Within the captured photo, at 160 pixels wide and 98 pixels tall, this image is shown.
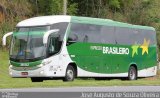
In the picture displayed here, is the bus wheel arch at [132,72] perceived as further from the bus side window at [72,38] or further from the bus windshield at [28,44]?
the bus windshield at [28,44]

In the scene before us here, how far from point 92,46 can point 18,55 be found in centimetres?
433

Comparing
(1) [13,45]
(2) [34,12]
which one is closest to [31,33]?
(1) [13,45]

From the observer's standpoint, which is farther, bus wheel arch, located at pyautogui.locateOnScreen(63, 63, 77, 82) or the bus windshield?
bus wheel arch, located at pyautogui.locateOnScreen(63, 63, 77, 82)

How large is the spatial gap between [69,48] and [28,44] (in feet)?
7.07

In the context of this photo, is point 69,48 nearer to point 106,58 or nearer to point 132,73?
point 106,58

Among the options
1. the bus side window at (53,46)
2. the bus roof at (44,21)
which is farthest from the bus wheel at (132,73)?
the bus side window at (53,46)

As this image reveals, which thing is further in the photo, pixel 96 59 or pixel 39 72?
pixel 96 59

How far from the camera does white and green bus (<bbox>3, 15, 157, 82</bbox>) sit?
94.5 feet

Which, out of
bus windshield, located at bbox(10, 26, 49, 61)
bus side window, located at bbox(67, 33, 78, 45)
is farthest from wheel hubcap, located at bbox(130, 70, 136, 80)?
bus windshield, located at bbox(10, 26, 49, 61)

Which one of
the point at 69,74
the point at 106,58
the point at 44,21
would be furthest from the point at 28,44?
the point at 106,58

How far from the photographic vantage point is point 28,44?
2909cm

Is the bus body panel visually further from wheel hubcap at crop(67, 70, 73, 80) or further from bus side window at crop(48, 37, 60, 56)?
wheel hubcap at crop(67, 70, 73, 80)

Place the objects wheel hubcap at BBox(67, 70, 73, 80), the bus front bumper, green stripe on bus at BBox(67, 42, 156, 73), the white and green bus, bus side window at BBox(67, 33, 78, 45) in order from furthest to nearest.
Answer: green stripe on bus at BBox(67, 42, 156, 73) < wheel hubcap at BBox(67, 70, 73, 80) < bus side window at BBox(67, 33, 78, 45) < the white and green bus < the bus front bumper

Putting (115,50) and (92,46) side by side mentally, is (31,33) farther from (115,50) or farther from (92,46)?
(115,50)
